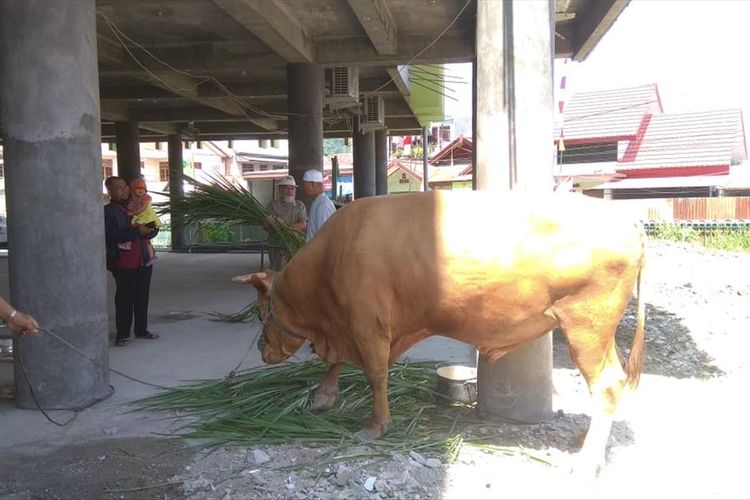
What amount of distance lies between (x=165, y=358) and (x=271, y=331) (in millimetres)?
2158

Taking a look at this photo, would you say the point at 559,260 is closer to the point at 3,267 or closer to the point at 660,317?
the point at 660,317

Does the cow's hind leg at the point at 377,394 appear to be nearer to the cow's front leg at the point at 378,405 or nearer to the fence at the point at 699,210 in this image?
the cow's front leg at the point at 378,405

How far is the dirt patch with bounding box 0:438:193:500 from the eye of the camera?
3771mm

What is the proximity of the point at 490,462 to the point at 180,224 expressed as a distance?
4428 millimetres

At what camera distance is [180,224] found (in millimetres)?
7285

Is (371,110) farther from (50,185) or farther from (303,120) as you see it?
(50,185)

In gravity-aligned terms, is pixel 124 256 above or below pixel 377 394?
above

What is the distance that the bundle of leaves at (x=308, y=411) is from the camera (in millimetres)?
4285

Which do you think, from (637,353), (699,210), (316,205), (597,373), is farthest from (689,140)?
(597,373)

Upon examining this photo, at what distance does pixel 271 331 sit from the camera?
4.80 metres

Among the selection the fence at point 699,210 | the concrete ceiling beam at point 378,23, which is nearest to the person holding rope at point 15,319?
the concrete ceiling beam at point 378,23

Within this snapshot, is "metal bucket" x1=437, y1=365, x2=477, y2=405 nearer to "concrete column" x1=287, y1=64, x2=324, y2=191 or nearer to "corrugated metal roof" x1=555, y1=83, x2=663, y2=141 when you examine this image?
"concrete column" x1=287, y1=64, x2=324, y2=191

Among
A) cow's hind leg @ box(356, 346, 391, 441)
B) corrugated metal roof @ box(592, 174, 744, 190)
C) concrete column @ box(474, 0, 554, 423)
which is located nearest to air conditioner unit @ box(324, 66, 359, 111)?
concrete column @ box(474, 0, 554, 423)

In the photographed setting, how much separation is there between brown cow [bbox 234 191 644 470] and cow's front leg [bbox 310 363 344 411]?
1.65 feet
